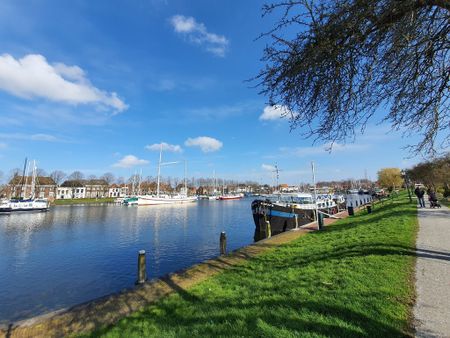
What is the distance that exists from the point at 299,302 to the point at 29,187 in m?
111

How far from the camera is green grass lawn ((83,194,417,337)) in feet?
14.9

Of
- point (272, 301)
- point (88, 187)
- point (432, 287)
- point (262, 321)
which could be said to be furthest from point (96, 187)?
point (432, 287)

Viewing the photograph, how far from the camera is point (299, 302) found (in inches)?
220

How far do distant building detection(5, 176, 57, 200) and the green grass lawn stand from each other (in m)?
92.5

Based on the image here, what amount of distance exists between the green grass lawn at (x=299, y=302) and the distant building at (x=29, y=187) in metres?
92.5

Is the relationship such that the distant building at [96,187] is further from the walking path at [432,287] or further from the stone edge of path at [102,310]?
the walking path at [432,287]

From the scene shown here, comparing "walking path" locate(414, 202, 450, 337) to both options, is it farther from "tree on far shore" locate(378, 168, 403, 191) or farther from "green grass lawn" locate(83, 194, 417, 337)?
"tree on far shore" locate(378, 168, 403, 191)

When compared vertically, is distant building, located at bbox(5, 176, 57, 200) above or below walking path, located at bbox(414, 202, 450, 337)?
above

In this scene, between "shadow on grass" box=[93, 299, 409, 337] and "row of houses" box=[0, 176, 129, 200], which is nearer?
"shadow on grass" box=[93, 299, 409, 337]

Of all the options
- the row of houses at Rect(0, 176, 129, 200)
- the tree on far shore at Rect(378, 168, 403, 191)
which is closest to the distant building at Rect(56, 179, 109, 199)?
the row of houses at Rect(0, 176, 129, 200)

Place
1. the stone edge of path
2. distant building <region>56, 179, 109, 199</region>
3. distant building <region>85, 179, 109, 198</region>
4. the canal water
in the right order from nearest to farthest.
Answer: the stone edge of path < the canal water < distant building <region>85, 179, 109, 198</region> < distant building <region>56, 179, 109, 199</region>

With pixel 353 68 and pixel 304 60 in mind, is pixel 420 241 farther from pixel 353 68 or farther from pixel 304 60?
pixel 304 60

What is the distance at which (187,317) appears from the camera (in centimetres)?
570

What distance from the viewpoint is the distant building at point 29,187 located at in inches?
3381
